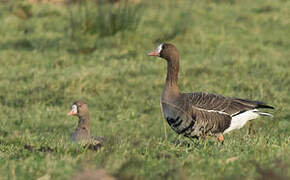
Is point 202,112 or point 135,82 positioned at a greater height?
point 135,82

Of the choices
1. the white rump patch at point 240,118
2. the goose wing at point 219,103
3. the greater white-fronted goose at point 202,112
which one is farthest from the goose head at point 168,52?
the white rump patch at point 240,118

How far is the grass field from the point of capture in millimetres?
4461

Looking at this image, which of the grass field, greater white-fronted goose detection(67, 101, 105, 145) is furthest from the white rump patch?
greater white-fronted goose detection(67, 101, 105, 145)

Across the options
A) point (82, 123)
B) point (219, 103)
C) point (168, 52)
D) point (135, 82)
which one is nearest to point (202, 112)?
point (219, 103)

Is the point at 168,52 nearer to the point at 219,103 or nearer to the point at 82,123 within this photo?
the point at 219,103

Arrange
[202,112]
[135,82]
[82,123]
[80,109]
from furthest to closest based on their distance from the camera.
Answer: [135,82] → [80,109] → [82,123] → [202,112]

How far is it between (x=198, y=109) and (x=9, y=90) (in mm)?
4463

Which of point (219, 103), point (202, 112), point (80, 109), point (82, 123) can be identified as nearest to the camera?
point (202, 112)

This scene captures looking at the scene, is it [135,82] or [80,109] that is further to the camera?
[135,82]

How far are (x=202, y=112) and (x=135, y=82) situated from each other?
11.9 feet

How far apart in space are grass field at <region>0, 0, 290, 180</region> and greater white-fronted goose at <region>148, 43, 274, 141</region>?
0.71 feet

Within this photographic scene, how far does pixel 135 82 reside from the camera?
10023mm

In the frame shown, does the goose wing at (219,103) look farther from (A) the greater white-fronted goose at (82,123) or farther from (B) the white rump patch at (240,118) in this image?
(A) the greater white-fronted goose at (82,123)

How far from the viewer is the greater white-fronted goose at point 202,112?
6414 mm
